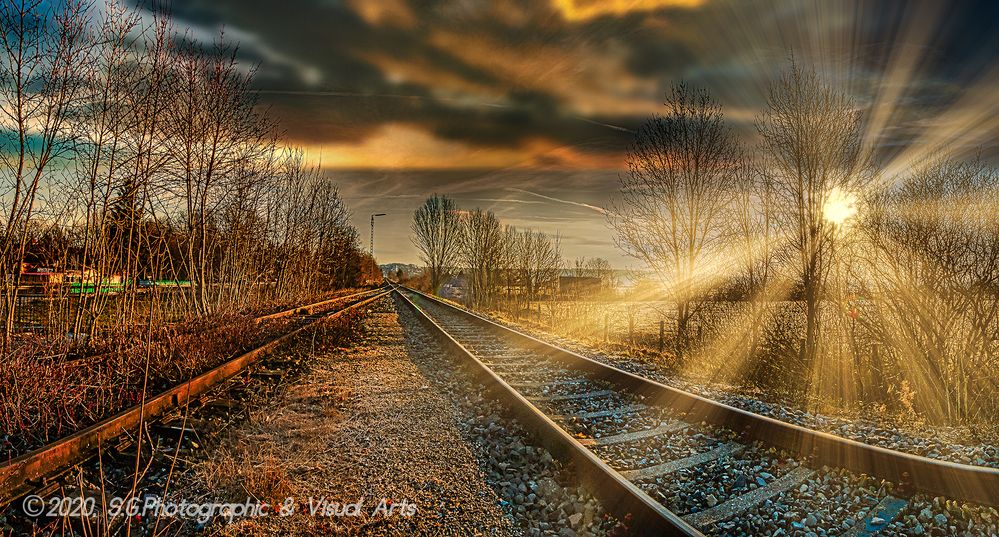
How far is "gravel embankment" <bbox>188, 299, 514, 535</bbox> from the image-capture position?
3.05 metres

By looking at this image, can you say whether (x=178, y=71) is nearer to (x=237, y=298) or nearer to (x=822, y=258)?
(x=237, y=298)

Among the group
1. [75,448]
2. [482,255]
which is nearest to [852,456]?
[75,448]

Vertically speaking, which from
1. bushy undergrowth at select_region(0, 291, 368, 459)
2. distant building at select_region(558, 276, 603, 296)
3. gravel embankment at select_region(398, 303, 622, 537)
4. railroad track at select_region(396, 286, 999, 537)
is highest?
distant building at select_region(558, 276, 603, 296)

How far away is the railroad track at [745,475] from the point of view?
3029 mm

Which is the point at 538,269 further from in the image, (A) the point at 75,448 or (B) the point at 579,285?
(A) the point at 75,448

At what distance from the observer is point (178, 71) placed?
11.3 m

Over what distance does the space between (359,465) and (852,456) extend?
3915 millimetres

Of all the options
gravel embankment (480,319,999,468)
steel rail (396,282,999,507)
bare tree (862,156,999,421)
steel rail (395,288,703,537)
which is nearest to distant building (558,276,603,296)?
bare tree (862,156,999,421)

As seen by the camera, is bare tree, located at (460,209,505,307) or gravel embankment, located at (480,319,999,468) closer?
gravel embankment, located at (480,319,999,468)

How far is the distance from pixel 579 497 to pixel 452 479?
3.28 ft

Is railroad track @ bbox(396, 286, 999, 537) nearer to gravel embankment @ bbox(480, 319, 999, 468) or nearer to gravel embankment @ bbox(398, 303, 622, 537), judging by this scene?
gravel embankment @ bbox(398, 303, 622, 537)

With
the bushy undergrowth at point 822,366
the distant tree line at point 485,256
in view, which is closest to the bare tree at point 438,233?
the distant tree line at point 485,256

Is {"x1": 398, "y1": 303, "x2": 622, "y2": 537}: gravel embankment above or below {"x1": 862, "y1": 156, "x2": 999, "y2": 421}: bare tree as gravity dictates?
below

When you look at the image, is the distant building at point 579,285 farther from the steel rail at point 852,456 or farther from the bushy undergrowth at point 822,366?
the steel rail at point 852,456
